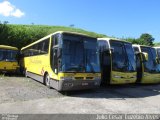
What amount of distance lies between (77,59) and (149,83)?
7.47m

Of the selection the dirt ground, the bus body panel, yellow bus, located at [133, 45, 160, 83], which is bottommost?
the dirt ground

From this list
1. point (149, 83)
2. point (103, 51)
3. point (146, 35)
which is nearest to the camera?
point (103, 51)

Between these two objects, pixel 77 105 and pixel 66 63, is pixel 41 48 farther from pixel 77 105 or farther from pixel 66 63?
pixel 77 105

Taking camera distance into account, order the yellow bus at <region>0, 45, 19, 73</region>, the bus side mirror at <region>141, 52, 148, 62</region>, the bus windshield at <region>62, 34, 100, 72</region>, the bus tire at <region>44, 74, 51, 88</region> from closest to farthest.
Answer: the bus windshield at <region>62, 34, 100, 72</region> < the bus tire at <region>44, 74, 51, 88</region> < the bus side mirror at <region>141, 52, 148, 62</region> < the yellow bus at <region>0, 45, 19, 73</region>

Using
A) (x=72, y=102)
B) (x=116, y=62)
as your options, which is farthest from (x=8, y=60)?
(x=72, y=102)

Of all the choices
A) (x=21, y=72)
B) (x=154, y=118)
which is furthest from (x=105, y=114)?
(x=21, y=72)

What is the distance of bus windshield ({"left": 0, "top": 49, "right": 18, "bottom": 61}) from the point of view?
2209 centimetres

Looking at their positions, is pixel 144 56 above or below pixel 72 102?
above

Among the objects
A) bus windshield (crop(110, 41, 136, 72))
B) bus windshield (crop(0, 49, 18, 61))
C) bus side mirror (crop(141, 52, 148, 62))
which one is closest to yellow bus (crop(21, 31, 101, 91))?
bus windshield (crop(110, 41, 136, 72))

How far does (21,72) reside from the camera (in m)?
24.2

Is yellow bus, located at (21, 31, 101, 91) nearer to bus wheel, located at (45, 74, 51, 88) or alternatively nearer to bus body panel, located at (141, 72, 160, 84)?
bus wheel, located at (45, 74, 51, 88)

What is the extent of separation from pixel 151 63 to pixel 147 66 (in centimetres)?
44

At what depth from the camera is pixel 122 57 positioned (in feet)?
49.8

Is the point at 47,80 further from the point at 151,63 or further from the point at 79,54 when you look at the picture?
the point at 151,63
